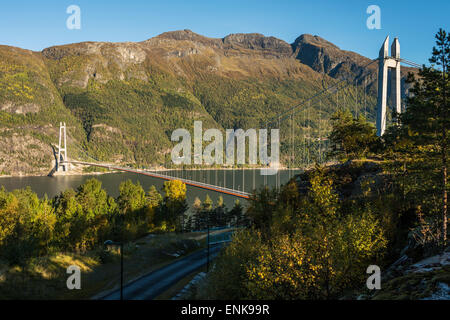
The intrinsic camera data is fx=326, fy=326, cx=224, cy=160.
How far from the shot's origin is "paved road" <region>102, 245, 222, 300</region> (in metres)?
26.5

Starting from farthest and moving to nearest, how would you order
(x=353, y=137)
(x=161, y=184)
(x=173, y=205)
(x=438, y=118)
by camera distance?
(x=161, y=184) → (x=173, y=205) → (x=353, y=137) → (x=438, y=118)

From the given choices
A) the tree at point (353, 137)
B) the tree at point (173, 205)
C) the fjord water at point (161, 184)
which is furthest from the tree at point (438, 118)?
the fjord water at point (161, 184)

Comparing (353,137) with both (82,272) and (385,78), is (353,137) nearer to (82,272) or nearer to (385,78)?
(385,78)

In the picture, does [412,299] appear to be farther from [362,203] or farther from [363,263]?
[362,203]

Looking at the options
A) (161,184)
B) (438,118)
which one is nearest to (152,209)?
(438,118)

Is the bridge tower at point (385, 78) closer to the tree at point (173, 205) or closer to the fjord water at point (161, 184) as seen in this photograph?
the tree at point (173, 205)

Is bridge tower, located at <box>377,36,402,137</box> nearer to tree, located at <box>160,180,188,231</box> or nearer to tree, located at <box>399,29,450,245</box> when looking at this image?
tree, located at <box>399,29,450,245</box>

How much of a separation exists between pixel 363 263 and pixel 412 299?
693 cm

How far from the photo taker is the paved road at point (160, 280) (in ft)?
86.9

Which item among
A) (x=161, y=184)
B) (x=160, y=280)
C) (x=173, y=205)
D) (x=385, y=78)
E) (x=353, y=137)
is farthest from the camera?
(x=161, y=184)

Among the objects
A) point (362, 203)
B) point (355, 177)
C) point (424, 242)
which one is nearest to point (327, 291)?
point (424, 242)

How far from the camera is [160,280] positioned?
31.0 m

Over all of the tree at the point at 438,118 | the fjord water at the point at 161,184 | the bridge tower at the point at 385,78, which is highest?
the bridge tower at the point at 385,78
